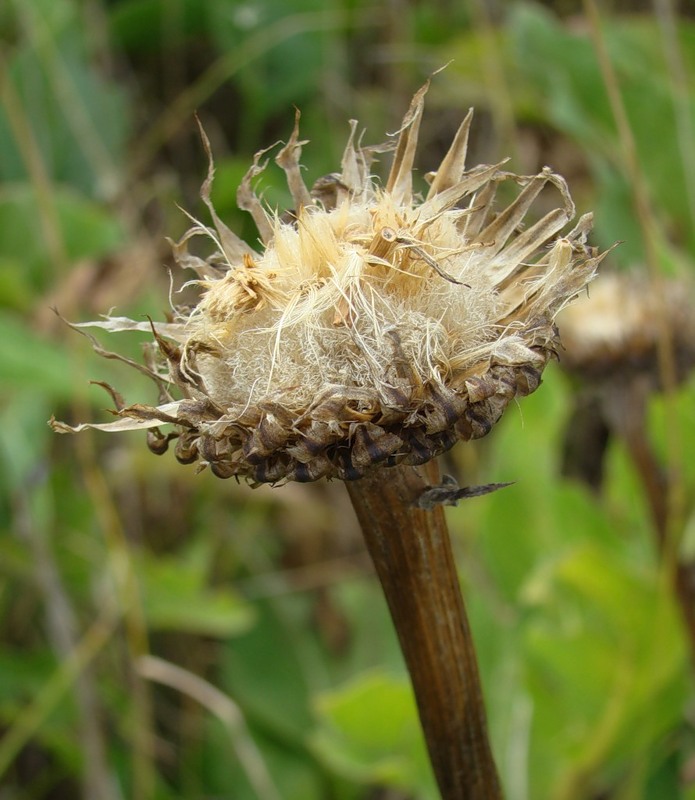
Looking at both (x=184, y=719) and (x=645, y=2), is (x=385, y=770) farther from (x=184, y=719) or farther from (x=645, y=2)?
(x=645, y=2)

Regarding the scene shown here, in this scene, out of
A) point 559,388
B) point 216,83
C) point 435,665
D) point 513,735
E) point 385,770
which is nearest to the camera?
point 435,665

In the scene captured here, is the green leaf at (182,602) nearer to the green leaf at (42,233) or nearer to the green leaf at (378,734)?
the green leaf at (378,734)

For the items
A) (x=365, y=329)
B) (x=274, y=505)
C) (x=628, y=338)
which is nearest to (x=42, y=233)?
(x=274, y=505)

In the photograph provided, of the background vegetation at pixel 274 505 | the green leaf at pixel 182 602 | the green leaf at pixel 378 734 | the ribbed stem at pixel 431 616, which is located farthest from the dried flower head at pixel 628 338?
the ribbed stem at pixel 431 616

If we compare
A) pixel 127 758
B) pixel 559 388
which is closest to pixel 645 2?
pixel 559 388

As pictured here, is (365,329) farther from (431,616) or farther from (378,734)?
(378,734)

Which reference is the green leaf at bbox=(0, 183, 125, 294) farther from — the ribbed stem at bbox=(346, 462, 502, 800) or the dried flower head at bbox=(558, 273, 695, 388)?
the ribbed stem at bbox=(346, 462, 502, 800)

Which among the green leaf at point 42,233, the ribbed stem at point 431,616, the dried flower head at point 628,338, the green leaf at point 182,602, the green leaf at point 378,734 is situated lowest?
the green leaf at point 378,734
